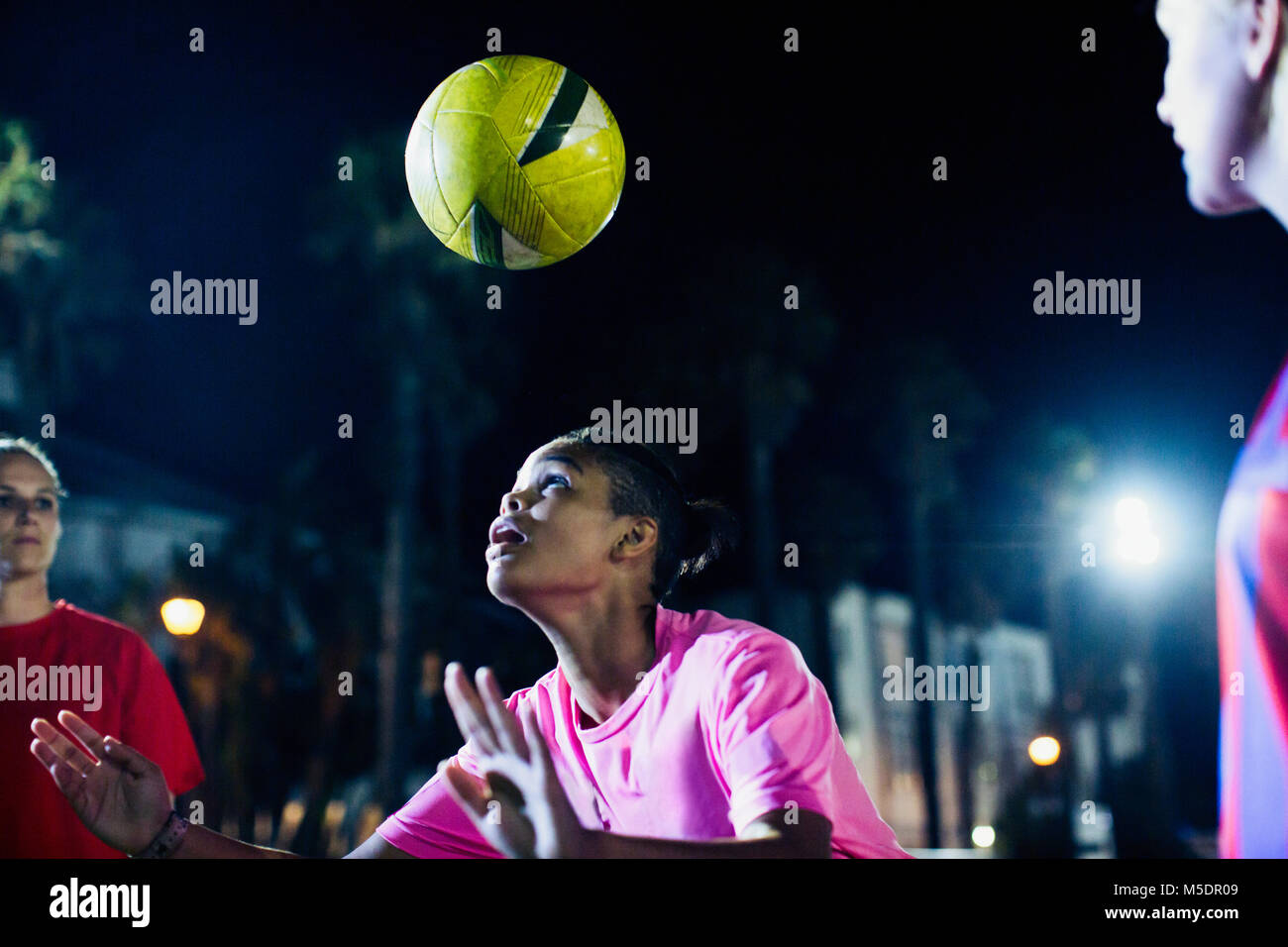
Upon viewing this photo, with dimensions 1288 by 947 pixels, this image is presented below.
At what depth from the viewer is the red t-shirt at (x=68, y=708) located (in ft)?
11.5

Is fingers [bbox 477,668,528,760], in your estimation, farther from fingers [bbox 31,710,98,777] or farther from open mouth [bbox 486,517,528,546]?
fingers [bbox 31,710,98,777]

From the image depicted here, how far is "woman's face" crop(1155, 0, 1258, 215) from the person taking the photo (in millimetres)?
3395

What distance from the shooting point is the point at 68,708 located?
3531 millimetres

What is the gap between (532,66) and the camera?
3.29m

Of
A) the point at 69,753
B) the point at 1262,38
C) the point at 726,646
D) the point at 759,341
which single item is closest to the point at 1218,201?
the point at 1262,38

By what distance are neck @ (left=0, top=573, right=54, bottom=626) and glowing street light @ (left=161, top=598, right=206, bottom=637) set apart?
0.32m

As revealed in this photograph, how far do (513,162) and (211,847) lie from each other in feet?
6.42

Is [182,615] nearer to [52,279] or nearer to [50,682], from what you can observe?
[50,682]

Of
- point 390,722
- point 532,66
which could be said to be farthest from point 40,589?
point 532,66

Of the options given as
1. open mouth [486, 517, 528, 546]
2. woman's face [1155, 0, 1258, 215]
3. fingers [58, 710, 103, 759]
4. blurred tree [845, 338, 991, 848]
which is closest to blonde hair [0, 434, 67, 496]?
fingers [58, 710, 103, 759]

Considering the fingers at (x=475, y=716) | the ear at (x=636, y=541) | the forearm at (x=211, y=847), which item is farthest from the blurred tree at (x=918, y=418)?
the forearm at (x=211, y=847)
